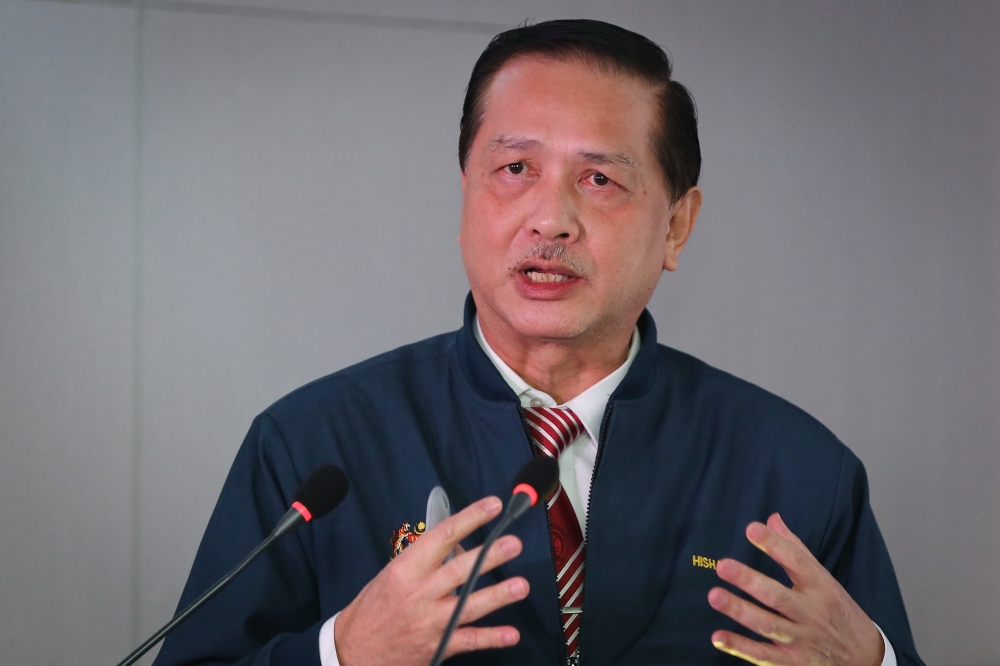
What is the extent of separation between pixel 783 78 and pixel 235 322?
66.3 inches

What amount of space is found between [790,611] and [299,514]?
25.6 inches

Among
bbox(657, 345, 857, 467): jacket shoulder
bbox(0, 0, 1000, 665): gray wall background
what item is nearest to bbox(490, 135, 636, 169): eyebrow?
bbox(657, 345, 857, 467): jacket shoulder

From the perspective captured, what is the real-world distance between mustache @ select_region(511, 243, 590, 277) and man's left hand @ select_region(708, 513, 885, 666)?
497mm

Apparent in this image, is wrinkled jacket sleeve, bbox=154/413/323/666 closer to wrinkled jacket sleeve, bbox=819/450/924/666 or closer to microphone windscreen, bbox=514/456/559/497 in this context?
microphone windscreen, bbox=514/456/559/497

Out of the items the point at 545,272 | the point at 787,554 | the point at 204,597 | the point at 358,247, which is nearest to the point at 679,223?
the point at 545,272

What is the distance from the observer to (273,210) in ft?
7.90

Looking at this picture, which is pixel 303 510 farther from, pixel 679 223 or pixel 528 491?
pixel 679 223

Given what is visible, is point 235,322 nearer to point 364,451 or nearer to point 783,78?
point 364,451

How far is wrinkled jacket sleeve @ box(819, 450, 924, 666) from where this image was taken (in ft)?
5.18

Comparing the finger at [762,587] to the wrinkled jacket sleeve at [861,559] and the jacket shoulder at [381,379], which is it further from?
the jacket shoulder at [381,379]

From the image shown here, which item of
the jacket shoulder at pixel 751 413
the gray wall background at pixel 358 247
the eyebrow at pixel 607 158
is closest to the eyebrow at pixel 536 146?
the eyebrow at pixel 607 158

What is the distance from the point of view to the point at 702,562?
154 cm

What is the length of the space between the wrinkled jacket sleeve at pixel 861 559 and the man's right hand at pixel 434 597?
757 millimetres

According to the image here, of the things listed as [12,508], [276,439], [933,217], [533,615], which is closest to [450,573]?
[533,615]
